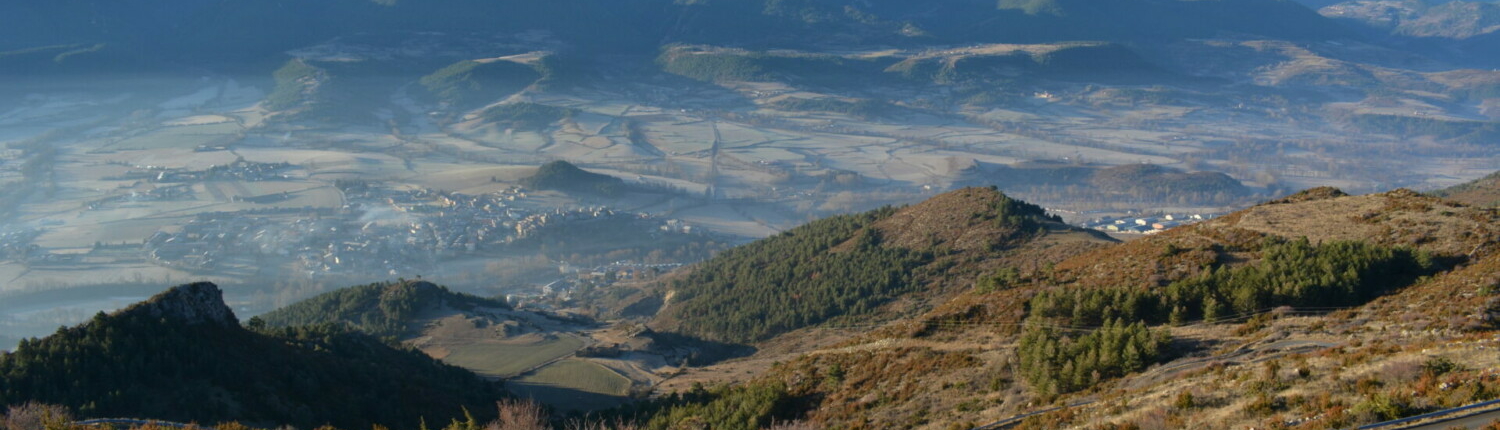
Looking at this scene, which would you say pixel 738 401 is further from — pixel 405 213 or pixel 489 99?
pixel 489 99

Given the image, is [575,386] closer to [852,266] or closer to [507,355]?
[507,355]

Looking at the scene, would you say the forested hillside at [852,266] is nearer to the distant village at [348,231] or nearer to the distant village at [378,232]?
the distant village at [378,232]

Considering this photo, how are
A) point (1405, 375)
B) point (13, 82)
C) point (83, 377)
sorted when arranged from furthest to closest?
point (13, 82) < point (83, 377) < point (1405, 375)

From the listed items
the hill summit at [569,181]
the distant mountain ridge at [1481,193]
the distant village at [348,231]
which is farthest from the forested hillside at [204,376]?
the hill summit at [569,181]

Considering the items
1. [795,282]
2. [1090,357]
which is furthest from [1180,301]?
[795,282]

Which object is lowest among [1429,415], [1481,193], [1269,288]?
[1481,193]

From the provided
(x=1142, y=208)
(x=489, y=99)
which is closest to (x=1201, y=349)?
(x=1142, y=208)

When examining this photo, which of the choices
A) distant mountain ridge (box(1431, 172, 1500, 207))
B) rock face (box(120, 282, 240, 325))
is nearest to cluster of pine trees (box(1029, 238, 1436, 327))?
rock face (box(120, 282, 240, 325))
